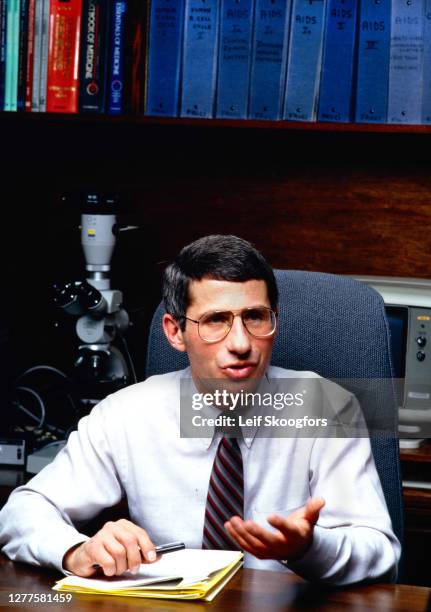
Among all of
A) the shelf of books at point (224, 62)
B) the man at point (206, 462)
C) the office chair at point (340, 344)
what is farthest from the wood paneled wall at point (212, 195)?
the man at point (206, 462)

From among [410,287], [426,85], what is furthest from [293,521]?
[426,85]

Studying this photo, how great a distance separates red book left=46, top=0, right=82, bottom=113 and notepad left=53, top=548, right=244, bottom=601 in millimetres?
1321

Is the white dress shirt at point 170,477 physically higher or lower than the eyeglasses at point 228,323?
lower

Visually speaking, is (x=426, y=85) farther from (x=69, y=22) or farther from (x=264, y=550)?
(x=264, y=550)

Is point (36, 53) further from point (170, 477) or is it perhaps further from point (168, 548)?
point (168, 548)

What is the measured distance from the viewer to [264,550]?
1163mm

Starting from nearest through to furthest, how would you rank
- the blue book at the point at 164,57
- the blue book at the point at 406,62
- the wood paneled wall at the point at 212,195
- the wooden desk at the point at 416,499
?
the wooden desk at the point at 416,499
the blue book at the point at 406,62
the blue book at the point at 164,57
the wood paneled wall at the point at 212,195

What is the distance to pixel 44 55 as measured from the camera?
2.28m

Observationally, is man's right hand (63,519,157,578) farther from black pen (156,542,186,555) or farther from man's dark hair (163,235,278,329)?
man's dark hair (163,235,278,329)

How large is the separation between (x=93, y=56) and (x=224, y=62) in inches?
12.3

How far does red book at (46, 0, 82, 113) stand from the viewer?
225cm

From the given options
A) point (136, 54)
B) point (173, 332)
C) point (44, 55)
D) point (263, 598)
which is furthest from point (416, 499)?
point (44, 55)

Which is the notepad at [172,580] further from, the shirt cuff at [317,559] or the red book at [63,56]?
the red book at [63,56]

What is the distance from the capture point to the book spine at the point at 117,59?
2248mm
